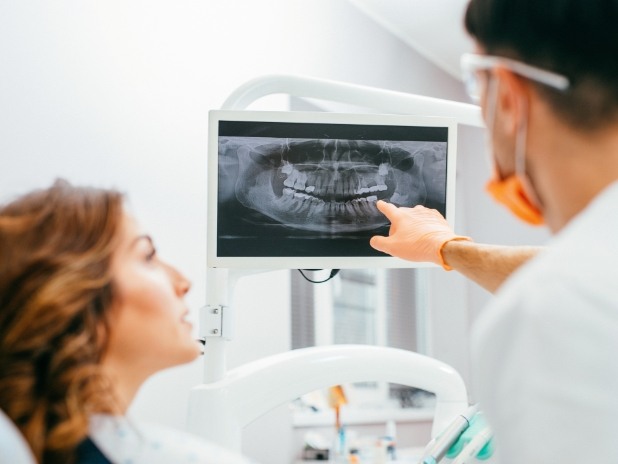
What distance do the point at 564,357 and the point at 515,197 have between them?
1.10ft

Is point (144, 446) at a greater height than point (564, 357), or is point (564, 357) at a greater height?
point (564, 357)

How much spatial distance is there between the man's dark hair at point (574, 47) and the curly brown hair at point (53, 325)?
63cm

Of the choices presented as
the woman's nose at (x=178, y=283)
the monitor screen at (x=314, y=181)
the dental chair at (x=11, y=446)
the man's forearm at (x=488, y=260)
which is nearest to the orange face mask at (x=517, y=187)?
the man's forearm at (x=488, y=260)

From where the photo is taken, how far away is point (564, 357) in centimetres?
90

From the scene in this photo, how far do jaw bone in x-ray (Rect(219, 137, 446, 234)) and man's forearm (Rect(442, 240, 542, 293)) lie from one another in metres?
0.21

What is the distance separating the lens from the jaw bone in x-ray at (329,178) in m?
1.77

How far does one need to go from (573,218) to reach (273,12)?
2.42 metres

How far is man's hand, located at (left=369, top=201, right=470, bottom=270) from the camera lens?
176 centimetres

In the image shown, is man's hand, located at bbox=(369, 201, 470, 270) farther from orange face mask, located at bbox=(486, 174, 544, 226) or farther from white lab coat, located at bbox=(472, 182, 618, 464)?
white lab coat, located at bbox=(472, 182, 618, 464)

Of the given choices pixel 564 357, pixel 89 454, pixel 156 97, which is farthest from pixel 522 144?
pixel 156 97

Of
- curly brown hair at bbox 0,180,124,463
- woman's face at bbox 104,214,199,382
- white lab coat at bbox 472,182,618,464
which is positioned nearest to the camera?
white lab coat at bbox 472,182,618,464

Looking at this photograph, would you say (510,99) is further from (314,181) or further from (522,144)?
(314,181)

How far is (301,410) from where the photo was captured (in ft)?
11.4

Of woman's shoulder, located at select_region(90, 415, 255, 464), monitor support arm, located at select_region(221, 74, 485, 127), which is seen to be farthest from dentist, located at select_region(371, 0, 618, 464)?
monitor support arm, located at select_region(221, 74, 485, 127)
